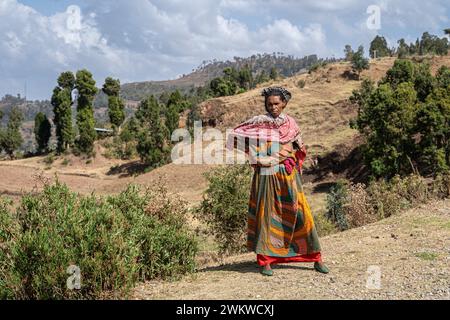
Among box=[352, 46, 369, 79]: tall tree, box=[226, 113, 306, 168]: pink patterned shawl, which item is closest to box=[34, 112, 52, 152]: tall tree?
box=[352, 46, 369, 79]: tall tree

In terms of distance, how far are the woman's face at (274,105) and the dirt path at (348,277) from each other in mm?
1845

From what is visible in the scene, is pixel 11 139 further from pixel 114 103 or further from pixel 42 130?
pixel 114 103

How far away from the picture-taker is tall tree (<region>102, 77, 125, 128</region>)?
49.7 metres

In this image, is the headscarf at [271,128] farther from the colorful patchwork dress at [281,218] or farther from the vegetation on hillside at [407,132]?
the vegetation on hillside at [407,132]

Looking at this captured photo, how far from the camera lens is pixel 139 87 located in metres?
199

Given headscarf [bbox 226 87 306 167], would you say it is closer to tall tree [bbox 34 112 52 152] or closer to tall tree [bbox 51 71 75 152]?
tall tree [bbox 51 71 75 152]

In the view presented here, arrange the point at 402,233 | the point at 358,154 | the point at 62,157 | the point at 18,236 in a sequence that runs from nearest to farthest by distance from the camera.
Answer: the point at 18,236, the point at 402,233, the point at 358,154, the point at 62,157

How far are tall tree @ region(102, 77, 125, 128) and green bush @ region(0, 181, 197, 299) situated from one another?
1773 inches

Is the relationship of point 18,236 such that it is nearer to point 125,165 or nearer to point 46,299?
point 46,299

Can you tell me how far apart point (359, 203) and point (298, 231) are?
18.1ft

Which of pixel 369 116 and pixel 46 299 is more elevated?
pixel 369 116

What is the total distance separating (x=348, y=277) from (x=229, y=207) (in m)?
5.31

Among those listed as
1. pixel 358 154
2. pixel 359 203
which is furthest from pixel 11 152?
pixel 359 203

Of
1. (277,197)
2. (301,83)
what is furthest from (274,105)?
(301,83)
